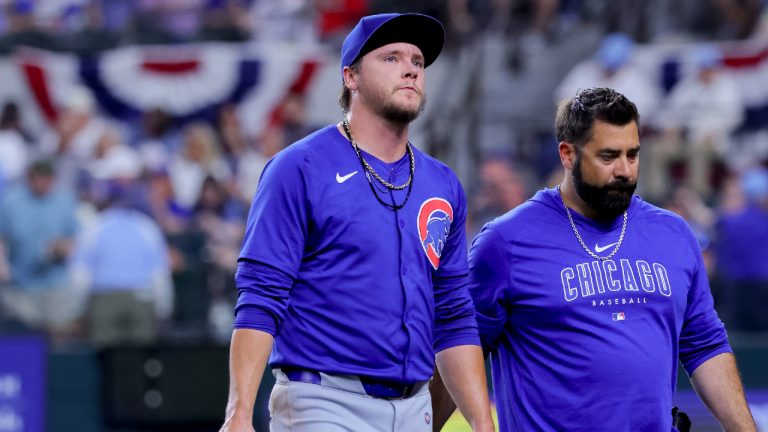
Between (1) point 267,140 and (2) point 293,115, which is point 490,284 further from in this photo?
(2) point 293,115

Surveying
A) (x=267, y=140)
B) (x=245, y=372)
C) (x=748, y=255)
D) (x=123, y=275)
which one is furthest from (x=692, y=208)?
(x=245, y=372)

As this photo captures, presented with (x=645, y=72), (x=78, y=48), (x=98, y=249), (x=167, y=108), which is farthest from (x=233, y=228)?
(x=78, y=48)

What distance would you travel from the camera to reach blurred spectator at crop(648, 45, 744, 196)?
13.6m

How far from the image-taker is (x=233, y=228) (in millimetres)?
12352

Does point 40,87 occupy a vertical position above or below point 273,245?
above

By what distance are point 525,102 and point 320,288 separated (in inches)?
418

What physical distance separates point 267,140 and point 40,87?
9.60ft

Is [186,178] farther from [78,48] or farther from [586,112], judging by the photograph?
[586,112]

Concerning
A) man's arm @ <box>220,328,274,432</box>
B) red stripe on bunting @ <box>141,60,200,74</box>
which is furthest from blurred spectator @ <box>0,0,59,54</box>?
man's arm @ <box>220,328,274,432</box>

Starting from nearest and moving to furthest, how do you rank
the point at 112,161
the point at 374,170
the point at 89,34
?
the point at 374,170 < the point at 112,161 < the point at 89,34

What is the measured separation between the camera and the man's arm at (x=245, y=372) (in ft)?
14.4

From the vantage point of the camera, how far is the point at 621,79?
14125 millimetres

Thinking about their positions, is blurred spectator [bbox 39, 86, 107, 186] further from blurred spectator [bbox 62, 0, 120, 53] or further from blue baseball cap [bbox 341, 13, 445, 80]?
blue baseball cap [bbox 341, 13, 445, 80]

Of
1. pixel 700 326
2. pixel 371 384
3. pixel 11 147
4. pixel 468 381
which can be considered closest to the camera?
pixel 371 384
